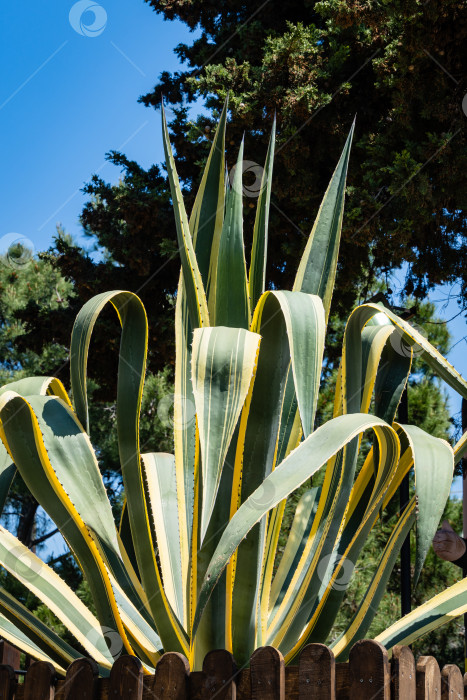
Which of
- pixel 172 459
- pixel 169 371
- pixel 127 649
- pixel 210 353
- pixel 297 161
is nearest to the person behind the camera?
pixel 210 353

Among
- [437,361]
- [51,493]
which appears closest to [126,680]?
[51,493]

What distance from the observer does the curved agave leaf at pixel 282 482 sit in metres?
1.08

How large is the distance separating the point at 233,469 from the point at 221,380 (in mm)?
203

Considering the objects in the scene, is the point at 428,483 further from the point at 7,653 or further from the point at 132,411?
the point at 7,653

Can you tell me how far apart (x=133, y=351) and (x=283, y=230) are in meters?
3.30

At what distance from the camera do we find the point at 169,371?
5.91 meters

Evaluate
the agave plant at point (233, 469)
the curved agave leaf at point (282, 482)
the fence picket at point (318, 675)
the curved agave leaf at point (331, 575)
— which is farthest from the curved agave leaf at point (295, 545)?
the curved agave leaf at point (282, 482)

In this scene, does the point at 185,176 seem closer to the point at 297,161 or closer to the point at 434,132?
the point at 297,161

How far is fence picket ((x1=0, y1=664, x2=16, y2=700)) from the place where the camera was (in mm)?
1378

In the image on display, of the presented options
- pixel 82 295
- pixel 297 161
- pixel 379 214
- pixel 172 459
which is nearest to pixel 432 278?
pixel 379 214

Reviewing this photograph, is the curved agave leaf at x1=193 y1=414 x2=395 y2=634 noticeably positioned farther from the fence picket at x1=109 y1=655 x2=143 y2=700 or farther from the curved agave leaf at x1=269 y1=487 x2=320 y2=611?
the curved agave leaf at x1=269 y1=487 x2=320 y2=611

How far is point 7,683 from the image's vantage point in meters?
1.39

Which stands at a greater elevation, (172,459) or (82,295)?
(82,295)

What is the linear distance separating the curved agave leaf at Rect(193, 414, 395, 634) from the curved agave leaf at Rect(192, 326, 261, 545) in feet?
0.36
